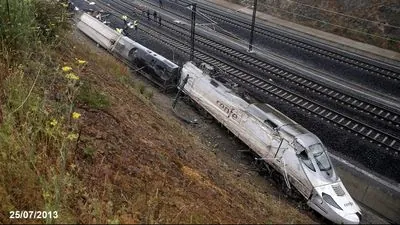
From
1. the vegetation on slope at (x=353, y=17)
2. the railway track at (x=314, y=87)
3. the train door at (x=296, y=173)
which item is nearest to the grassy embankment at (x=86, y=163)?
the train door at (x=296, y=173)

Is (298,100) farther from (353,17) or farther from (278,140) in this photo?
(353,17)

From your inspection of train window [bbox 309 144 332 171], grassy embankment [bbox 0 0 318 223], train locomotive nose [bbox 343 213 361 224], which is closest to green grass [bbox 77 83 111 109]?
grassy embankment [bbox 0 0 318 223]

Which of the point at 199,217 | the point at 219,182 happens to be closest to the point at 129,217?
the point at 199,217

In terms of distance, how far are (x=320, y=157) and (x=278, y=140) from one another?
1696mm

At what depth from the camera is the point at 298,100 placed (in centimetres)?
2062

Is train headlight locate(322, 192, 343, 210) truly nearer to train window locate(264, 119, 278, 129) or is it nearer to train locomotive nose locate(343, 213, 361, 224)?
train locomotive nose locate(343, 213, 361, 224)

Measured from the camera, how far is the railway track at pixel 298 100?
56.1 ft

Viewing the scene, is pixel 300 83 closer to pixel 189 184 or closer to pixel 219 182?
pixel 219 182

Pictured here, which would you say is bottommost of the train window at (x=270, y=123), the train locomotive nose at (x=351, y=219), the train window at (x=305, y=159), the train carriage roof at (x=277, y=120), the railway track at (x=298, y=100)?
the train locomotive nose at (x=351, y=219)

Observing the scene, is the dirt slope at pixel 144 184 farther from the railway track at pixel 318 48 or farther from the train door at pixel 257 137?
the railway track at pixel 318 48

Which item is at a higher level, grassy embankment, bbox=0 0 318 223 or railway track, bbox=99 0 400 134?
grassy embankment, bbox=0 0 318 223

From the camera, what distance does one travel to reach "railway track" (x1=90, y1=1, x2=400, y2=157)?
17.1 metres

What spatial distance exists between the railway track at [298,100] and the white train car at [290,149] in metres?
4.01

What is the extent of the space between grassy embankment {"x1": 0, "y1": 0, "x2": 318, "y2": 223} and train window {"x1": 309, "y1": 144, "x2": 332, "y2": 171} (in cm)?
517
